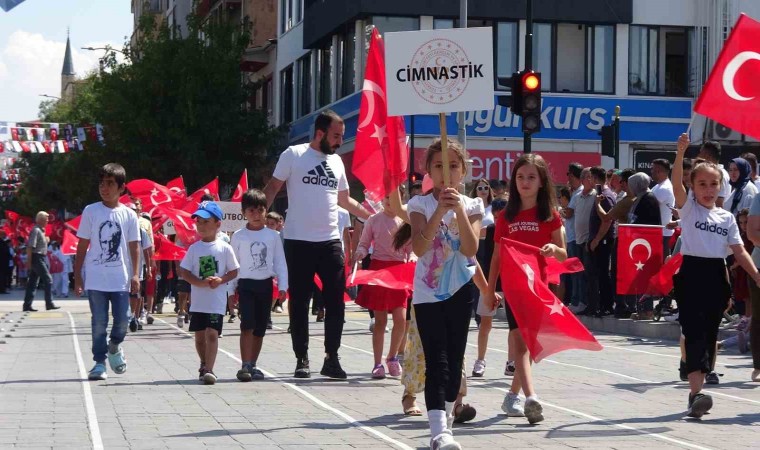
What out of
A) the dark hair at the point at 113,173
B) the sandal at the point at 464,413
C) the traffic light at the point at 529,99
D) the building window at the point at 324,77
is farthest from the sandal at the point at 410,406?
the building window at the point at 324,77

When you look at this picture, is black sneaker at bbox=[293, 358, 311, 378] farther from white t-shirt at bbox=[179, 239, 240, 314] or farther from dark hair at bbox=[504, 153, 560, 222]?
dark hair at bbox=[504, 153, 560, 222]

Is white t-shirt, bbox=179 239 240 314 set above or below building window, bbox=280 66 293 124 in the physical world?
below

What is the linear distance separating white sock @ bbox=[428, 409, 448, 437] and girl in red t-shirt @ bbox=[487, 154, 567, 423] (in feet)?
5.32

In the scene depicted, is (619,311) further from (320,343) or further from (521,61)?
(521,61)

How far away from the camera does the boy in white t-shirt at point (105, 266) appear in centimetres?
1239

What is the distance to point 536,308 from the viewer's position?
939 centimetres

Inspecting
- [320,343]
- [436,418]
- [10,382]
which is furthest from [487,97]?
[320,343]

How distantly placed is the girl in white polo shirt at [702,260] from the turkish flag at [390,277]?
225 centimetres

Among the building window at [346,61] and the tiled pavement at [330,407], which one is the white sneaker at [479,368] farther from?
the building window at [346,61]

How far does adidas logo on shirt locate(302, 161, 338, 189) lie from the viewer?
12359 millimetres

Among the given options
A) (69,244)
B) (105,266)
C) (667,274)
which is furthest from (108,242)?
(69,244)

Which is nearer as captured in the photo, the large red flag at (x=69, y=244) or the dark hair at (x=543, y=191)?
the dark hair at (x=543, y=191)

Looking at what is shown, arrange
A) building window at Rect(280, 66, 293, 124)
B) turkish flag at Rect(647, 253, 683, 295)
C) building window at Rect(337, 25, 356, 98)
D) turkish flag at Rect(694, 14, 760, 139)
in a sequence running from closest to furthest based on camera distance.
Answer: turkish flag at Rect(694, 14, 760, 139) → turkish flag at Rect(647, 253, 683, 295) → building window at Rect(337, 25, 356, 98) → building window at Rect(280, 66, 293, 124)

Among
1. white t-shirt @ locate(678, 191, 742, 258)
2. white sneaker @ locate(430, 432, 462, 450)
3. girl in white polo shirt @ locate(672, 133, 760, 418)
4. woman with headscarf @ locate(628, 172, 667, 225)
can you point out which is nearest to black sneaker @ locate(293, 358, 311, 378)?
girl in white polo shirt @ locate(672, 133, 760, 418)
